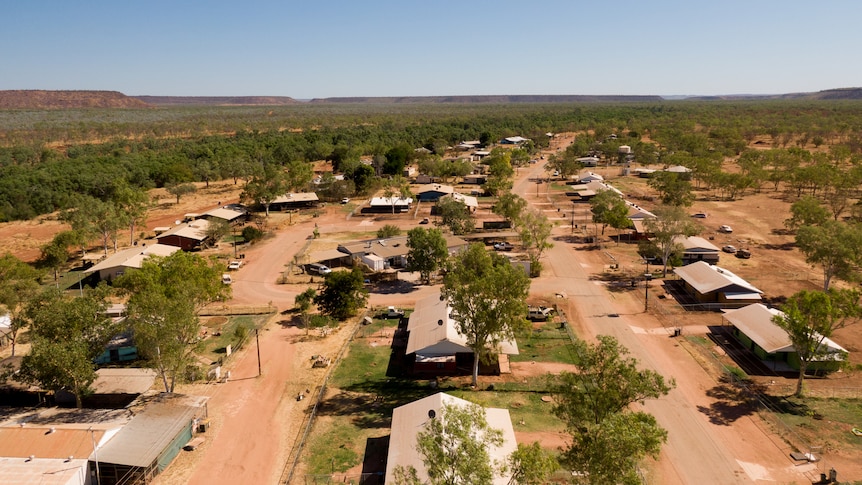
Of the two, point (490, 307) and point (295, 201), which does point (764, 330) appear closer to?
point (490, 307)

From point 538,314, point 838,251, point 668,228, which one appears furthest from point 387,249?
point 838,251

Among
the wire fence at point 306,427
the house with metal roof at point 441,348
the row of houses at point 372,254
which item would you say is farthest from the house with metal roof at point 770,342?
the row of houses at point 372,254

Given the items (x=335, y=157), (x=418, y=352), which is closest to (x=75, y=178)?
(x=335, y=157)

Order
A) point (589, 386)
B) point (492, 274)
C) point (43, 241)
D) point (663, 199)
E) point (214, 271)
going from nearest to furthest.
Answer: point (589, 386) → point (492, 274) → point (214, 271) → point (43, 241) → point (663, 199)

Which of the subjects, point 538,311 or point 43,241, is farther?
point 43,241

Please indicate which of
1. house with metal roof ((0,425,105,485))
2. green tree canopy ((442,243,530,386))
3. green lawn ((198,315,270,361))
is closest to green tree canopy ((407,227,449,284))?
green lawn ((198,315,270,361))

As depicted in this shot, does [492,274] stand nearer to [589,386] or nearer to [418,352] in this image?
[418,352]

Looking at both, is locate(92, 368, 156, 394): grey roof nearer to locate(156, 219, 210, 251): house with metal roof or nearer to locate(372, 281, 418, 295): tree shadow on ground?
locate(372, 281, 418, 295): tree shadow on ground

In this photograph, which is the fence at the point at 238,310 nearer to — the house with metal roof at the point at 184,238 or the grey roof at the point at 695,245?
the house with metal roof at the point at 184,238
